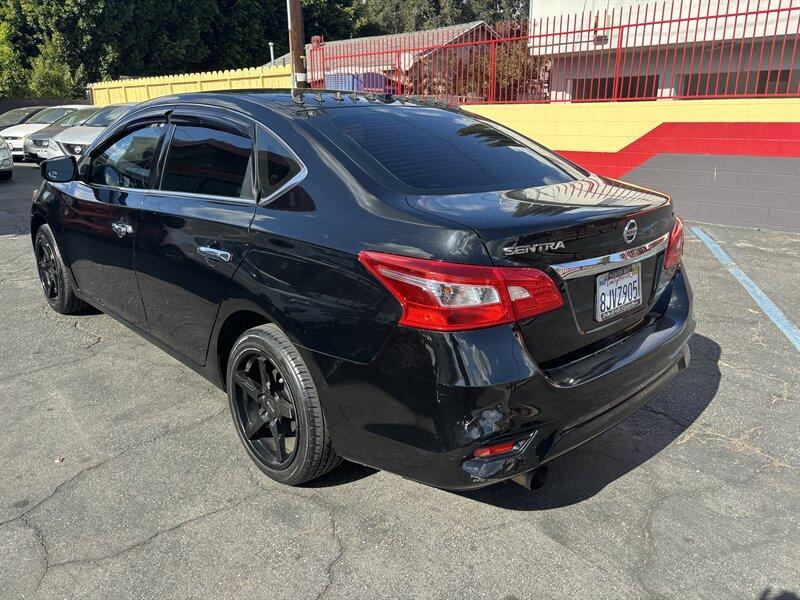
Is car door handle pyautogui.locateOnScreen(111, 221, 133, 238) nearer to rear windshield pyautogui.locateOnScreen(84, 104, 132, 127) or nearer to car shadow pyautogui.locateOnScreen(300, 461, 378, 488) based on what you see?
car shadow pyautogui.locateOnScreen(300, 461, 378, 488)

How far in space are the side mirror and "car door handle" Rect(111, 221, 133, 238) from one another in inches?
34.4

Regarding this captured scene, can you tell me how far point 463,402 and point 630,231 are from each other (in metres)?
1.00

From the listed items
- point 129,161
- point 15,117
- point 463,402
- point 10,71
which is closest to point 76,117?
point 15,117

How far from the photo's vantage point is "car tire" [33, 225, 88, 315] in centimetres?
465

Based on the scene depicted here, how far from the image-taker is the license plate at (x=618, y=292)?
247 cm

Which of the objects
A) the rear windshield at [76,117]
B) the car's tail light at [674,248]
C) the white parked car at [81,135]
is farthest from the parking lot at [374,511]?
the rear windshield at [76,117]

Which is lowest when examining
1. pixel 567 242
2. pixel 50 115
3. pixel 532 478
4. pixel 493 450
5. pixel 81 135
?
pixel 532 478

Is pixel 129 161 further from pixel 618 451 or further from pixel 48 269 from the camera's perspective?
pixel 618 451

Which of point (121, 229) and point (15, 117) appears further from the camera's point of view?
point (15, 117)

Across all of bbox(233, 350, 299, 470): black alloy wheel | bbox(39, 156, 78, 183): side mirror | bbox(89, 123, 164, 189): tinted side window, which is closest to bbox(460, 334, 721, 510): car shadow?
bbox(233, 350, 299, 470): black alloy wheel

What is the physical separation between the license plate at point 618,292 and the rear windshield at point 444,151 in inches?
23.7

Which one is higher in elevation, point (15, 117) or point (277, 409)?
point (15, 117)

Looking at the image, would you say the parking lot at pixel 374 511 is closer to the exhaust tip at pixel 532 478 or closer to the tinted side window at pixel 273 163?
the exhaust tip at pixel 532 478

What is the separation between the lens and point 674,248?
9.85 feet
